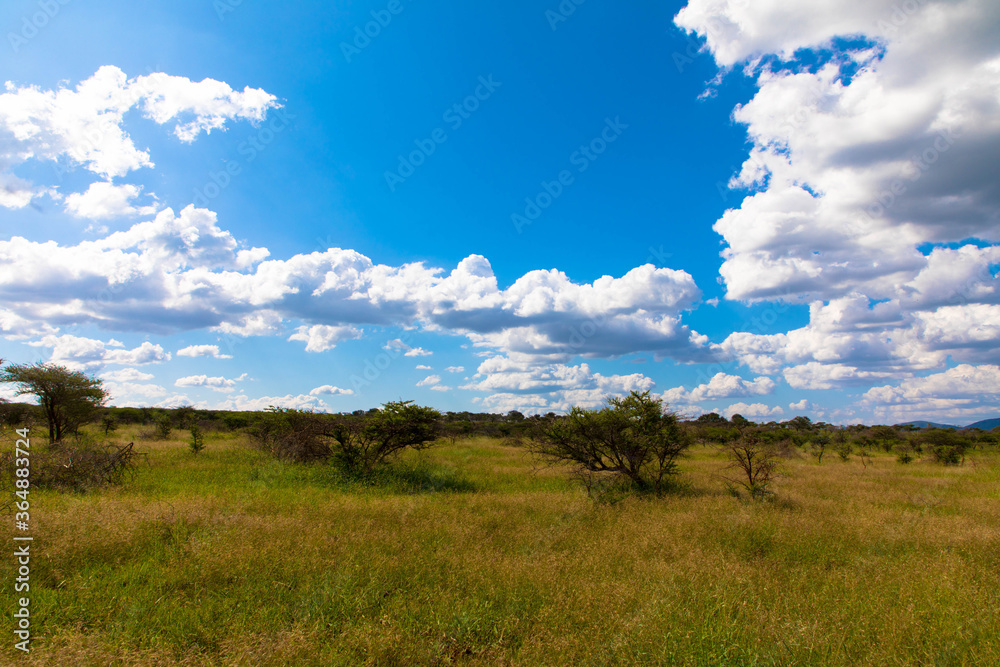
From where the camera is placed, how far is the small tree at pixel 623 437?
49.2 feet

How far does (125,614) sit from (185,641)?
3.70 ft

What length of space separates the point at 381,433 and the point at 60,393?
14917mm

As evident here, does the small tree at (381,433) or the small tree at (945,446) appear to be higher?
the small tree at (381,433)

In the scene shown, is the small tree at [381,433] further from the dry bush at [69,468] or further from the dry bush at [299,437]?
the dry bush at [69,468]

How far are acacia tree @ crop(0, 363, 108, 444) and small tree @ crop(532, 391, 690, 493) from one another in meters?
21.1

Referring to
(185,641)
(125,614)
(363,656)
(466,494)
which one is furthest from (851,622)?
(466,494)

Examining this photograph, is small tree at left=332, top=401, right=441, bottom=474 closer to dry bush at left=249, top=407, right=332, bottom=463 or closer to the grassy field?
dry bush at left=249, top=407, right=332, bottom=463

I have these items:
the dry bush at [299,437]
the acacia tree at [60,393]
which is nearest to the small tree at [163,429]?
the acacia tree at [60,393]

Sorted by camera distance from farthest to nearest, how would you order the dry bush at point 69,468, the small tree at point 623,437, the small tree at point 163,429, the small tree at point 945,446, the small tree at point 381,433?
the small tree at point 163,429
the small tree at point 945,446
the small tree at point 381,433
the small tree at point 623,437
the dry bush at point 69,468

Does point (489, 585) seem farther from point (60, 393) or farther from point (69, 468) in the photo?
point (60, 393)

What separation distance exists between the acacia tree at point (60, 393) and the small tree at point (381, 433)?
1261 centimetres

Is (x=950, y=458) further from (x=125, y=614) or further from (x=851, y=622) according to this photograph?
(x=125, y=614)

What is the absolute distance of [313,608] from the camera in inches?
206

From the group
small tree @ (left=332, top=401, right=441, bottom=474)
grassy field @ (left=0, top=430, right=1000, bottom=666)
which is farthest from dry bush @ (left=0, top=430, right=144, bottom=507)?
small tree @ (left=332, top=401, right=441, bottom=474)
